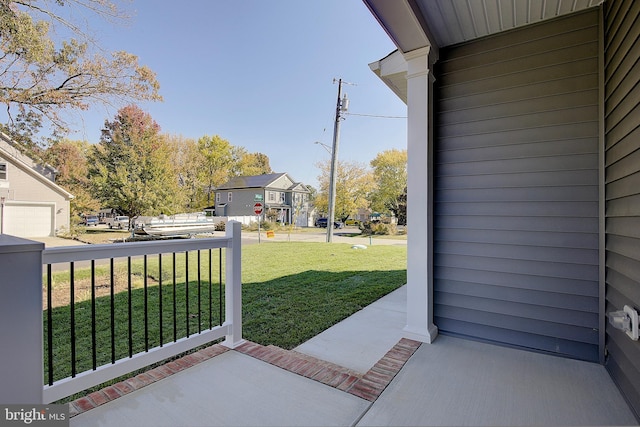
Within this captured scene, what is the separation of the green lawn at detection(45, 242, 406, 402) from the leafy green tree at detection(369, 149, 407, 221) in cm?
1420

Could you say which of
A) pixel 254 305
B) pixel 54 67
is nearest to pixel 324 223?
pixel 54 67

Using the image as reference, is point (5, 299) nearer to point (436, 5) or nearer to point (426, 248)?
point (426, 248)

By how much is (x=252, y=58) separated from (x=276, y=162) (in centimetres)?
2066

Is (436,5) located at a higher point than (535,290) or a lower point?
higher

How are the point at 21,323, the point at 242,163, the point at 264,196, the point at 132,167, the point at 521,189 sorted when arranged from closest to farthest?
1. the point at 21,323
2. the point at 521,189
3. the point at 132,167
4. the point at 264,196
5. the point at 242,163

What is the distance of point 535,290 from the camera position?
2107 millimetres

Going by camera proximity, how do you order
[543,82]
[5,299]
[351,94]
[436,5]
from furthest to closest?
[351,94] < [543,82] < [436,5] < [5,299]

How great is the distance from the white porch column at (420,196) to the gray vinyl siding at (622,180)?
1032 mm

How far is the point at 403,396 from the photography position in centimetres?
161

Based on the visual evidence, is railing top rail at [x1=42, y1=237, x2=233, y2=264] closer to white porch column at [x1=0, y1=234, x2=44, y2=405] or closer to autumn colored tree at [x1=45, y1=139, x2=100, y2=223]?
white porch column at [x1=0, y1=234, x2=44, y2=405]

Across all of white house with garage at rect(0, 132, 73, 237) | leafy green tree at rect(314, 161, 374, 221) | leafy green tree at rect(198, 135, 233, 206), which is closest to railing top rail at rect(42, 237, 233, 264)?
white house with garage at rect(0, 132, 73, 237)

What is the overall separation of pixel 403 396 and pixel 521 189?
163 cm

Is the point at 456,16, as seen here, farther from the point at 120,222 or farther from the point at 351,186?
the point at 120,222

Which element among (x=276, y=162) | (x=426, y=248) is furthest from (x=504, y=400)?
(x=276, y=162)
